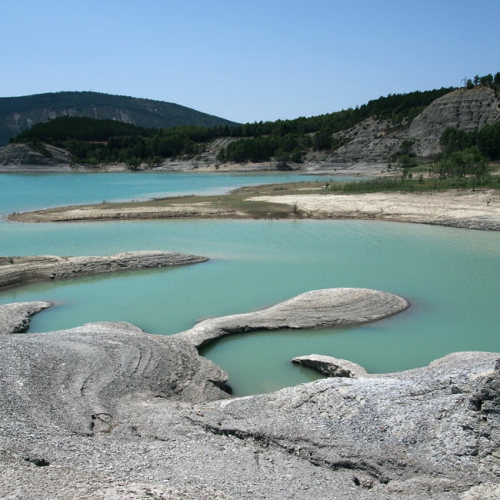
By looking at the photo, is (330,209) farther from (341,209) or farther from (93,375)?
(93,375)

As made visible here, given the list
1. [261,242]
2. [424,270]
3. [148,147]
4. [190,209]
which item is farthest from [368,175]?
[148,147]

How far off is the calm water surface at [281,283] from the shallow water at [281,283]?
0.05 meters

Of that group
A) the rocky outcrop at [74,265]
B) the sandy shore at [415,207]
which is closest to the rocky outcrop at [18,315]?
the rocky outcrop at [74,265]

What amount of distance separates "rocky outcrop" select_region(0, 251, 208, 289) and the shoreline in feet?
42.5

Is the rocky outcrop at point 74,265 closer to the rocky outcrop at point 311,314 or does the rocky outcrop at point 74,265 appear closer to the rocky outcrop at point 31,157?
the rocky outcrop at point 311,314

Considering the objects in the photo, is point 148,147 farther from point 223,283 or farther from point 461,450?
point 461,450

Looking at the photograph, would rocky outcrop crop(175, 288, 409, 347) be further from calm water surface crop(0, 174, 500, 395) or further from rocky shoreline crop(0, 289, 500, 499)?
rocky shoreline crop(0, 289, 500, 499)

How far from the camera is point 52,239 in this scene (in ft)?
94.6

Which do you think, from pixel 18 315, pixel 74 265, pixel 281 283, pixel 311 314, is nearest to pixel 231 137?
pixel 74 265

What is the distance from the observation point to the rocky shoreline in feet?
22.4

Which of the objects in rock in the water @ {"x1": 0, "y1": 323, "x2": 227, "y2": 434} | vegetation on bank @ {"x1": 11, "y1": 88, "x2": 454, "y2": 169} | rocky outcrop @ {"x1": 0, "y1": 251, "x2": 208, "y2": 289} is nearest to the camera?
rock in the water @ {"x1": 0, "y1": 323, "x2": 227, "y2": 434}

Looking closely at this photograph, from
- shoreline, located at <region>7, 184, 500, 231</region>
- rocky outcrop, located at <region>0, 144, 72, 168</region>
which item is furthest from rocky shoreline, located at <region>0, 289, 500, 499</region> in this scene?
rocky outcrop, located at <region>0, 144, 72, 168</region>

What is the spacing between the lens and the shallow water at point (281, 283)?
13.7 metres

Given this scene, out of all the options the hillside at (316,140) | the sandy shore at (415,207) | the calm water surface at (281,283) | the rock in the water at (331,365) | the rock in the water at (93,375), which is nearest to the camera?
the rock in the water at (93,375)
